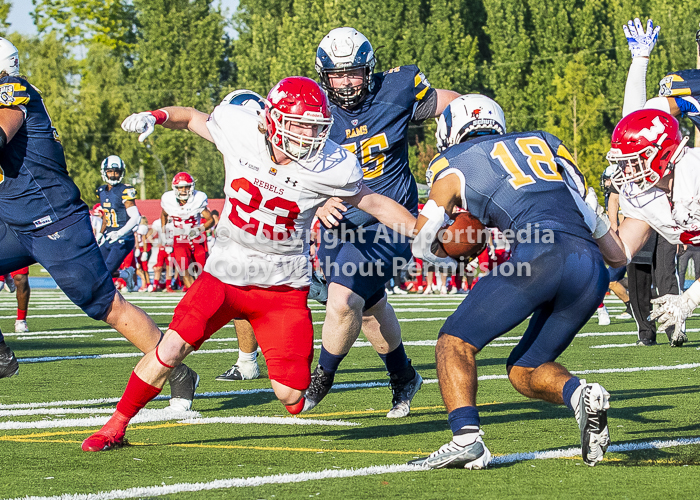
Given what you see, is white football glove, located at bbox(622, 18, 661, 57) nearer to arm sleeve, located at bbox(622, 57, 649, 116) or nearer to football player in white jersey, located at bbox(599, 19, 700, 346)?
arm sleeve, located at bbox(622, 57, 649, 116)

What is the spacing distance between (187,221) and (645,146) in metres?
10.5

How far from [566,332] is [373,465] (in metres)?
0.98

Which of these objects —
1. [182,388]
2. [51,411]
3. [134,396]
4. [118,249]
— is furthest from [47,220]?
[118,249]

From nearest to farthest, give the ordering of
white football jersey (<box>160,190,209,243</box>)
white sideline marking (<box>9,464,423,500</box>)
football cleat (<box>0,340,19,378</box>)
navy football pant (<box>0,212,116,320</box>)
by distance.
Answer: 1. white sideline marking (<box>9,464,423,500</box>)
2. navy football pant (<box>0,212,116,320</box>)
3. football cleat (<box>0,340,19,378</box>)
4. white football jersey (<box>160,190,209,243</box>)

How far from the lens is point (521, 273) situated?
380cm

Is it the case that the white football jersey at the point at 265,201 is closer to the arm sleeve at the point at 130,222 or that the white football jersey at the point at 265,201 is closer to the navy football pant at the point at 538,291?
the navy football pant at the point at 538,291

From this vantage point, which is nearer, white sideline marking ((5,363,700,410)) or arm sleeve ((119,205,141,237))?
white sideline marking ((5,363,700,410))

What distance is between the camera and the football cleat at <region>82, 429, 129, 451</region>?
13.3 ft

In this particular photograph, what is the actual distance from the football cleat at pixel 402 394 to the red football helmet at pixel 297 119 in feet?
5.49

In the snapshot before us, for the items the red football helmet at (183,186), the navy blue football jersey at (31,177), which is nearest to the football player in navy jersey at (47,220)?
the navy blue football jersey at (31,177)

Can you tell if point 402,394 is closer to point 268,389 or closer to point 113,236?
point 268,389

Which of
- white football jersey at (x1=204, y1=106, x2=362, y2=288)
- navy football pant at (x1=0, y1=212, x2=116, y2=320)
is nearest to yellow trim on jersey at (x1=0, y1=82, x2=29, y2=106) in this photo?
navy football pant at (x1=0, y1=212, x2=116, y2=320)

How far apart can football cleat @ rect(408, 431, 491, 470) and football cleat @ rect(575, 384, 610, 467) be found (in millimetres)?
381

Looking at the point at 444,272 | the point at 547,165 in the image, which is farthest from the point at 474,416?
the point at 444,272
